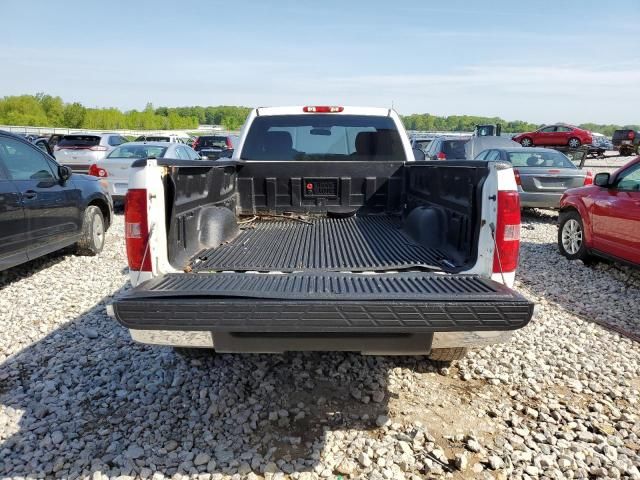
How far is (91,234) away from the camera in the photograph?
7.10 meters

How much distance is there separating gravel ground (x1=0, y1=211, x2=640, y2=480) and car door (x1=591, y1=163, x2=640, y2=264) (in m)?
1.61

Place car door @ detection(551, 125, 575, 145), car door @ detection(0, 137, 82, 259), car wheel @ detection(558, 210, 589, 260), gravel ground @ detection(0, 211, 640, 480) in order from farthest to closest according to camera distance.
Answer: car door @ detection(551, 125, 575, 145), car wheel @ detection(558, 210, 589, 260), car door @ detection(0, 137, 82, 259), gravel ground @ detection(0, 211, 640, 480)

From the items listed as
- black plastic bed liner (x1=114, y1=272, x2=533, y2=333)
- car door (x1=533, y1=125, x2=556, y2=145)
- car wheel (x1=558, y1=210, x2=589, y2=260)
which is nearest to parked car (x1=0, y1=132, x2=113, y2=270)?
black plastic bed liner (x1=114, y1=272, x2=533, y2=333)

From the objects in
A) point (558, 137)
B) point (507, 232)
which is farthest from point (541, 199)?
point (558, 137)

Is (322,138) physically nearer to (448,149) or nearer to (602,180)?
(602,180)

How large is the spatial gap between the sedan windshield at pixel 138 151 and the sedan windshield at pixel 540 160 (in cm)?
836

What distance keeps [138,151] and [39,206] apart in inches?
237

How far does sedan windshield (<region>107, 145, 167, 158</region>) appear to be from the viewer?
11.3 meters

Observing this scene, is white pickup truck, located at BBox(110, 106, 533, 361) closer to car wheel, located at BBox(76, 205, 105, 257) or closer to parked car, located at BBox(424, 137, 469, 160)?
car wheel, located at BBox(76, 205, 105, 257)

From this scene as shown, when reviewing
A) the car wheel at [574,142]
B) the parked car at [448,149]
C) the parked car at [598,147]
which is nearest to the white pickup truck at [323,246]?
the parked car at [448,149]

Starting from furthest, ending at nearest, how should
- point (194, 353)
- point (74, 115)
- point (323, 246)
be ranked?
point (74, 115) < point (323, 246) < point (194, 353)

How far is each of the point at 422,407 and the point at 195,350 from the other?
1.70 m

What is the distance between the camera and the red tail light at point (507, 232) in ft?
8.70

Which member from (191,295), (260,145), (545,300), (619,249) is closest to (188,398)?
(191,295)
